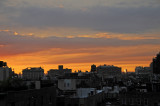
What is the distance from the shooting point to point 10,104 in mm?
33375

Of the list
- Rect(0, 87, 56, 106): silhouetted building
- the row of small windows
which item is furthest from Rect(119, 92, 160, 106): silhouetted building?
Rect(0, 87, 56, 106): silhouetted building

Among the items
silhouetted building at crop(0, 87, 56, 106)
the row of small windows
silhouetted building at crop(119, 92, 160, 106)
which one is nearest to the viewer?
silhouetted building at crop(0, 87, 56, 106)

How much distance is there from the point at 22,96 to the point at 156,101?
36.2 metres

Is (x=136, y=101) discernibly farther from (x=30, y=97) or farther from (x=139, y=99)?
(x=30, y=97)

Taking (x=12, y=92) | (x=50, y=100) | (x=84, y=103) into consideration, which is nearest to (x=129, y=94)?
(x=84, y=103)

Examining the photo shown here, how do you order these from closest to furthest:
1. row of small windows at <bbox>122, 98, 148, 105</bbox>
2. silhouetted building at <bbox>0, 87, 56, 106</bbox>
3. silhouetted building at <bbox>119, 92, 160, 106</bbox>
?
silhouetted building at <bbox>0, 87, 56, 106</bbox> < silhouetted building at <bbox>119, 92, 160, 106</bbox> < row of small windows at <bbox>122, 98, 148, 105</bbox>

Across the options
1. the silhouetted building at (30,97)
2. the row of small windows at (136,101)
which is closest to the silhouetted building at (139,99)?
the row of small windows at (136,101)

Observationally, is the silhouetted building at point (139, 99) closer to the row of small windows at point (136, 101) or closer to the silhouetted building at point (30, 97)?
the row of small windows at point (136, 101)

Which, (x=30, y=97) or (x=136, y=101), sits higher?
(x=30, y=97)

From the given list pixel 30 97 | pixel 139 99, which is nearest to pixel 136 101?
pixel 139 99

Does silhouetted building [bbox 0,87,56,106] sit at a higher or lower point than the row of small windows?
higher

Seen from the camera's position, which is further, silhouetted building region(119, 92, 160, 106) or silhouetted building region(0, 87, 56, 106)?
silhouetted building region(119, 92, 160, 106)

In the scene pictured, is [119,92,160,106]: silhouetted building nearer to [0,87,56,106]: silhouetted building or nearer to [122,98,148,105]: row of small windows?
[122,98,148,105]: row of small windows

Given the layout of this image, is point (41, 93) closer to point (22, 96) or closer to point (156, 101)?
point (22, 96)
